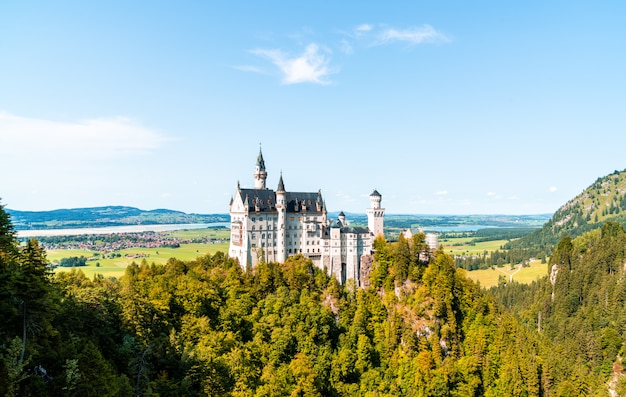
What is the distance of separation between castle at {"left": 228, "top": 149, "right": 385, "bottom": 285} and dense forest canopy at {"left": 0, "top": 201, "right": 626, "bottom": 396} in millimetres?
3354

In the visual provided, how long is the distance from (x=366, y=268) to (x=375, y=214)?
1223cm

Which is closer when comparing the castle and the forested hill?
the castle

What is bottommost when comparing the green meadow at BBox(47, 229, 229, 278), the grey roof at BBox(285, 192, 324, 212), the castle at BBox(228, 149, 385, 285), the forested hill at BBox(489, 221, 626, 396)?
the forested hill at BBox(489, 221, 626, 396)

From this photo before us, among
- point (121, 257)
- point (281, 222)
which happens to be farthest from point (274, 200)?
point (121, 257)

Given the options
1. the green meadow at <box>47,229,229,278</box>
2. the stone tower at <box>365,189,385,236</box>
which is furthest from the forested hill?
the green meadow at <box>47,229,229,278</box>

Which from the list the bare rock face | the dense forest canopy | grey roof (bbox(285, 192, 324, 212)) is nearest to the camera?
the dense forest canopy

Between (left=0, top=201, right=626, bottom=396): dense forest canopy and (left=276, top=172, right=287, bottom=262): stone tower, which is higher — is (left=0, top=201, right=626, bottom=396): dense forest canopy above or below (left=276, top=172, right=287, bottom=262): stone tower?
below

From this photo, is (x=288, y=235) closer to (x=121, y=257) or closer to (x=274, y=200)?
(x=274, y=200)

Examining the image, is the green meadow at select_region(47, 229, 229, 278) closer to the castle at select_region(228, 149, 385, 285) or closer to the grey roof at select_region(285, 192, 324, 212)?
the castle at select_region(228, 149, 385, 285)

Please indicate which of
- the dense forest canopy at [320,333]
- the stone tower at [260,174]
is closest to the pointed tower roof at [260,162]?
the stone tower at [260,174]

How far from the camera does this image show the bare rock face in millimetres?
94062

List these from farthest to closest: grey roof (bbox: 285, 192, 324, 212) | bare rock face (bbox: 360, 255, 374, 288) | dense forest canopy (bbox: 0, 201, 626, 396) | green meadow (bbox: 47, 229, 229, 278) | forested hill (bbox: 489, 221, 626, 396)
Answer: green meadow (bbox: 47, 229, 229, 278)
forested hill (bbox: 489, 221, 626, 396)
grey roof (bbox: 285, 192, 324, 212)
bare rock face (bbox: 360, 255, 374, 288)
dense forest canopy (bbox: 0, 201, 626, 396)

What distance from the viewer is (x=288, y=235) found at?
316ft

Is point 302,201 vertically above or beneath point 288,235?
above
